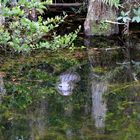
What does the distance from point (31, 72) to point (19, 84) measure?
1.82 ft

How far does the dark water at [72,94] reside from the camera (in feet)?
14.2

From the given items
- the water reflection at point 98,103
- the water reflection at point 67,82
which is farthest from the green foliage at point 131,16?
the water reflection at point 98,103

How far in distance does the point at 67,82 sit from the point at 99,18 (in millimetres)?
2909

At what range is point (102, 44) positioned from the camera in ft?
25.6

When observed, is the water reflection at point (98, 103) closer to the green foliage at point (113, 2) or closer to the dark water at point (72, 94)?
the dark water at point (72, 94)

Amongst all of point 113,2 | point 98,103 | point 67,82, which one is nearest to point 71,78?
point 67,82

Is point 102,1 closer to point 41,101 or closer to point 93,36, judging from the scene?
point 93,36

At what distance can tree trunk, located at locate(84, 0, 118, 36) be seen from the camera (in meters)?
8.37

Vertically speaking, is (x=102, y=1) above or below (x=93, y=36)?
above

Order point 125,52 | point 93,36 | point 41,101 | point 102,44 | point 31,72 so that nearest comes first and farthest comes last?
point 41,101 → point 31,72 → point 125,52 → point 102,44 → point 93,36

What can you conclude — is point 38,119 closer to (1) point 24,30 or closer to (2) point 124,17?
(1) point 24,30

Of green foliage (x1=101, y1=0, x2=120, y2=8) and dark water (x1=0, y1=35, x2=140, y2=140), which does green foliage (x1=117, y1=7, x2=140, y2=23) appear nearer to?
green foliage (x1=101, y1=0, x2=120, y2=8)

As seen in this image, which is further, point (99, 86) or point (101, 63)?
point (101, 63)

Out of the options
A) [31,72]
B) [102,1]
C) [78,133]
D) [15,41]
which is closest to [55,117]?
[78,133]
